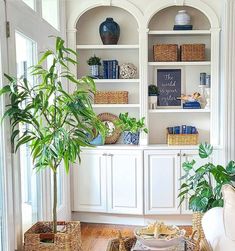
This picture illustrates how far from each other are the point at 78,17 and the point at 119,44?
581mm

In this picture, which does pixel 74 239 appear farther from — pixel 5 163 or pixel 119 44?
pixel 119 44

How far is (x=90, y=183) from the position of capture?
399 centimetres

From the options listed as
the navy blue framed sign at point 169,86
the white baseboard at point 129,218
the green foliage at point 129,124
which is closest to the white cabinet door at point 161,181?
the white baseboard at point 129,218

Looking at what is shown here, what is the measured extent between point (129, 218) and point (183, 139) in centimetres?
110

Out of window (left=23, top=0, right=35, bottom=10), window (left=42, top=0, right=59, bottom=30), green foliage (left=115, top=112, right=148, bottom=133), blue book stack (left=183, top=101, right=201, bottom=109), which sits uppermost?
window (left=42, top=0, right=59, bottom=30)

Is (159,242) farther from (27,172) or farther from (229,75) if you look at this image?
(229,75)

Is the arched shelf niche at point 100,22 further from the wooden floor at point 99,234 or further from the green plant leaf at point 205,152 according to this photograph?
the wooden floor at point 99,234

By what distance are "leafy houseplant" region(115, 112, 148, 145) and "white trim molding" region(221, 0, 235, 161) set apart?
2.94ft

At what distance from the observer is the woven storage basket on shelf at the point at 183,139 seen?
13.0ft

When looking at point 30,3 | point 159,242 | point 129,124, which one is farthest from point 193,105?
point 159,242

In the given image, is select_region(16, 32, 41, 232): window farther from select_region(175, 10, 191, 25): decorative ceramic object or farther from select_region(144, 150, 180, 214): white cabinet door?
select_region(175, 10, 191, 25): decorative ceramic object

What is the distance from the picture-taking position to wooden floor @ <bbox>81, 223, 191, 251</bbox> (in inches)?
136

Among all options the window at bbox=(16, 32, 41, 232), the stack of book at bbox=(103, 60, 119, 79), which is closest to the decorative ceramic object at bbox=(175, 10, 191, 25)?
the stack of book at bbox=(103, 60, 119, 79)

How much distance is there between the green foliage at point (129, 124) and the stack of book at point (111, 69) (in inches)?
18.8
